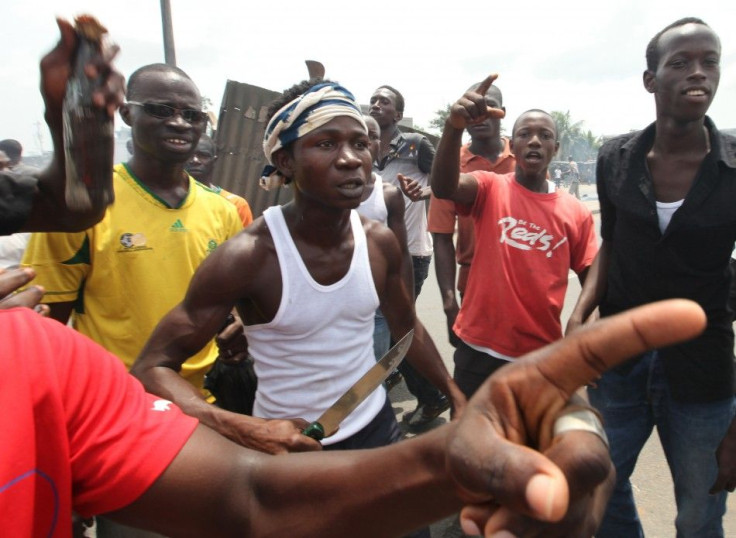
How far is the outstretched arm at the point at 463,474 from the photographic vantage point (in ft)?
2.64

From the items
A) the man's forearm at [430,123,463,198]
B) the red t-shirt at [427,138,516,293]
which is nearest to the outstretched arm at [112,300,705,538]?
the man's forearm at [430,123,463,198]

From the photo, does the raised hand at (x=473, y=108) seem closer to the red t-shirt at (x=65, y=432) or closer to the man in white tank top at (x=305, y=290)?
the man in white tank top at (x=305, y=290)

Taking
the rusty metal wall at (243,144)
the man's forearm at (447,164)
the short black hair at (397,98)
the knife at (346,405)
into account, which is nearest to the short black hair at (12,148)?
the rusty metal wall at (243,144)

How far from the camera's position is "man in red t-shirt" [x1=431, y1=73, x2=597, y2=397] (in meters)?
2.88

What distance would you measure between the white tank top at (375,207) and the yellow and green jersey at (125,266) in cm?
161

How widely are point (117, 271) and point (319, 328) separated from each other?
0.83 metres

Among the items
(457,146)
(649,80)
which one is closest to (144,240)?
(457,146)

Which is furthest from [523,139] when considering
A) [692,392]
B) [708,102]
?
[692,392]

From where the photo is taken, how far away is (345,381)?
218 centimetres

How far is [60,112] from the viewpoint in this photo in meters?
1.33

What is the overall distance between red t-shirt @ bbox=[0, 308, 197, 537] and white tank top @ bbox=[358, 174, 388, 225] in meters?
2.78

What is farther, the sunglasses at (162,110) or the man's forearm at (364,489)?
the sunglasses at (162,110)

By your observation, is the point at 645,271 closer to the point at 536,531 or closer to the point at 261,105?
the point at 536,531

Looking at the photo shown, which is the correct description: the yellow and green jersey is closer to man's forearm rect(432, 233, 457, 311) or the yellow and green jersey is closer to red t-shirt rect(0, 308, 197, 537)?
red t-shirt rect(0, 308, 197, 537)
